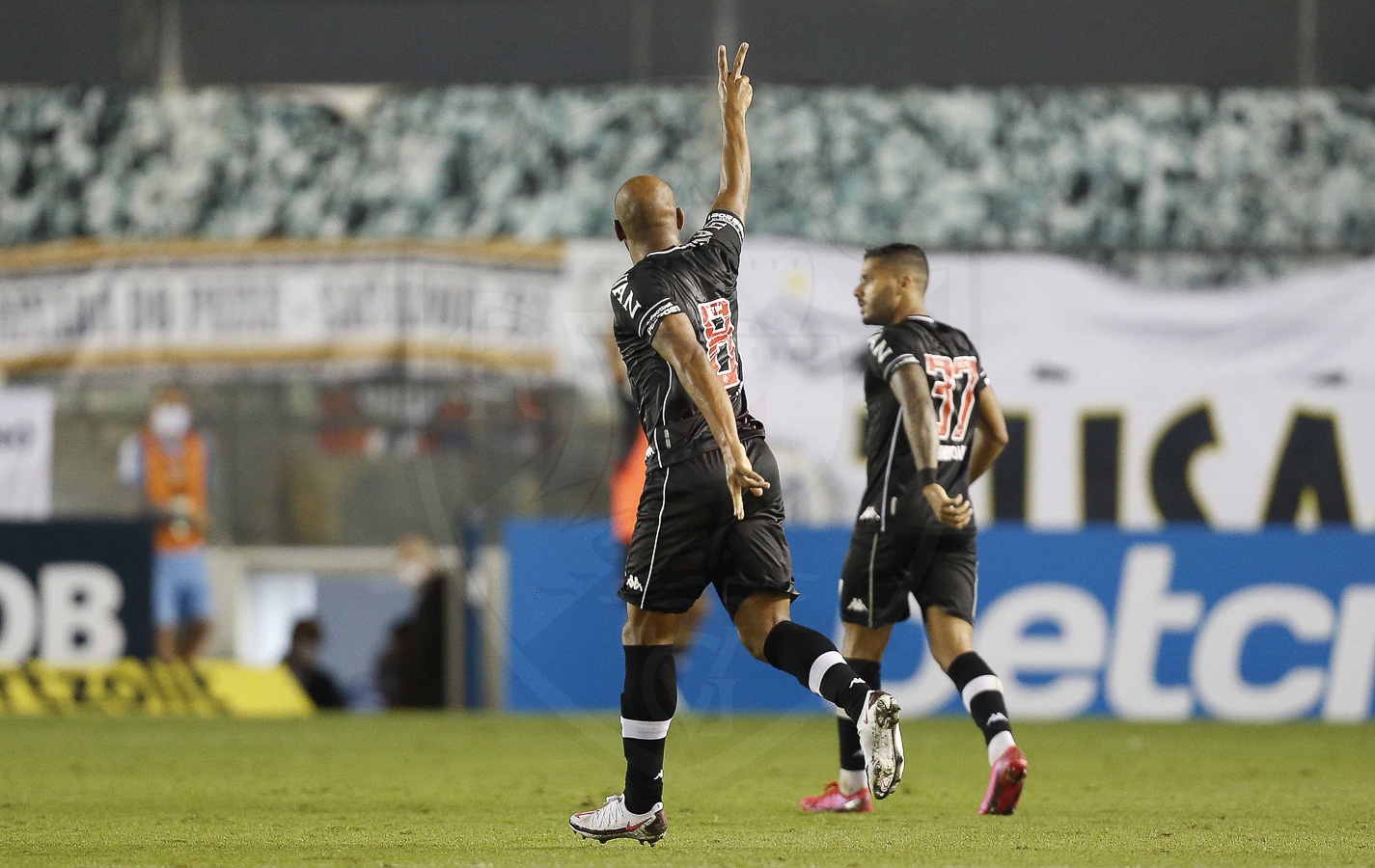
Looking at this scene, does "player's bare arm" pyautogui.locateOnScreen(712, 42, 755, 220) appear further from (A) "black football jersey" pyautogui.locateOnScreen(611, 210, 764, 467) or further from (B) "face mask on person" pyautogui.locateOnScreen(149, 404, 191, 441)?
(B) "face mask on person" pyautogui.locateOnScreen(149, 404, 191, 441)

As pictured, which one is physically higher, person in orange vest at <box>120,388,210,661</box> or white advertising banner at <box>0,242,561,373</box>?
white advertising banner at <box>0,242,561,373</box>

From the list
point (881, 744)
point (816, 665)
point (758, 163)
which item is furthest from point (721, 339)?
point (758, 163)

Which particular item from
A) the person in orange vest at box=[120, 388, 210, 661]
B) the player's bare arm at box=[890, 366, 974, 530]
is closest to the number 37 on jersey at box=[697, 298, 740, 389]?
the player's bare arm at box=[890, 366, 974, 530]

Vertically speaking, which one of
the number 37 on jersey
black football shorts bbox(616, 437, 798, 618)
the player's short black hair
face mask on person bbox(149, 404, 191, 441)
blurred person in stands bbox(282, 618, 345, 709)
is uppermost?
the player's short black hair

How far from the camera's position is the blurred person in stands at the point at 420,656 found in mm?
11000

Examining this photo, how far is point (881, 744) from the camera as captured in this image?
465 cm

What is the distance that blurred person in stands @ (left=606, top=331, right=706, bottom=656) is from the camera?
9750 mm

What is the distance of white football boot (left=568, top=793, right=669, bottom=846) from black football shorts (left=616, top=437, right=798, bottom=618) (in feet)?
1.75

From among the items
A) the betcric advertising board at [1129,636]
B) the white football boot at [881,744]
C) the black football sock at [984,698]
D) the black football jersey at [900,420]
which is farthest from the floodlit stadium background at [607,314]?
the white football boot at [881,744]

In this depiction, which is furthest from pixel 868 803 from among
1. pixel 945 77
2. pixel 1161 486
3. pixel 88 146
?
pixel 88 146

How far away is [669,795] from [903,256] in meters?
2.07

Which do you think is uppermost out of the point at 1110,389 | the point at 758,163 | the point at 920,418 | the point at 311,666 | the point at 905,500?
the point at 758,163

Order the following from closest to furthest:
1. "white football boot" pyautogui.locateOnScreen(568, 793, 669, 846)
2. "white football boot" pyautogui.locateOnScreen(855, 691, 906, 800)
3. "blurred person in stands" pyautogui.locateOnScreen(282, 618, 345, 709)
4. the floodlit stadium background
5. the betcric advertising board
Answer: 1. "white football boot" pyautogui.locateOnScreen(855, 691, 906, 800)
2. "white football boot" pyautogui.locateOnScreen(568, 793, 669, 846)
3. the betcric advertising board
4. the floodlit stadium background
5. "blurred person in stands" pyautogui.locateOnScreen(282, 618, 345, 709)

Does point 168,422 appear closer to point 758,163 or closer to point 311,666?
point 311,666
